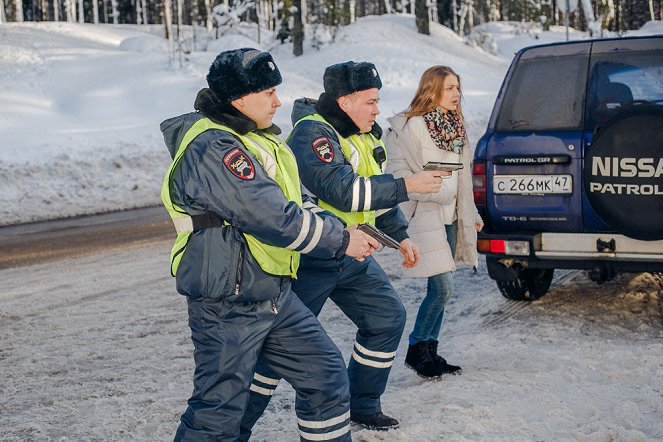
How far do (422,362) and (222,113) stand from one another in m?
2.59

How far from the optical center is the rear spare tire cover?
19.2 ft

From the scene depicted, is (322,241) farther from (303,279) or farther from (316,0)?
(316,0)

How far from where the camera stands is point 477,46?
3897cm

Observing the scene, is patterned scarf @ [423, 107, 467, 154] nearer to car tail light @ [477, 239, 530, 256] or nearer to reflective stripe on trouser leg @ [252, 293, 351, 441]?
car tail light @ [477, 239, 530, 256]

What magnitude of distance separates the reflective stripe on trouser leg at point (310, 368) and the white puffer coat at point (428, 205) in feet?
5.88

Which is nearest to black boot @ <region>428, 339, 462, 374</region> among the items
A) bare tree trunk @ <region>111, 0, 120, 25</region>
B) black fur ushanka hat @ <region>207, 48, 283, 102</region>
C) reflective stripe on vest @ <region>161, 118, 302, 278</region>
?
reflective stripe on vest @ <region>161, 118, 302, 278</region>

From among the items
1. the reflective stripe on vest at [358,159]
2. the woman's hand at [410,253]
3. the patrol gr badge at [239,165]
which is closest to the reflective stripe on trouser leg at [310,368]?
the patrol gr badge at [239,165]

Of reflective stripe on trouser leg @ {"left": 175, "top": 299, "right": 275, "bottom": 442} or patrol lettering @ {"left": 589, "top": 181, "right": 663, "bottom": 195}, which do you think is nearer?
reflective stripe on trouser leg @ {"left": 175, "top": 299, "right": 275, "bottom": 442}

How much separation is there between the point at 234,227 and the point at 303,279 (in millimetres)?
1060

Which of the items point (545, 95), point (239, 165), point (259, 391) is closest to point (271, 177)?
point (239, 165)

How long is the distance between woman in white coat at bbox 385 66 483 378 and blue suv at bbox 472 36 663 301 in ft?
2.70

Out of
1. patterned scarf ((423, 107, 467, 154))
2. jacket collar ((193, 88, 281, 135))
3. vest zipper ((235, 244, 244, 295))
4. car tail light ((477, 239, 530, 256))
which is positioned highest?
jacket collar ((193, 88, 281, 135))

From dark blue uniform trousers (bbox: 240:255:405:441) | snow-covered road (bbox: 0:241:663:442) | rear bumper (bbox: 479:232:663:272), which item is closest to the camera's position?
dark blue uniform trousers (bbox: 240:255:405:441)

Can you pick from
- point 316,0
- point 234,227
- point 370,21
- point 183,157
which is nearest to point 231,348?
point 234,227
